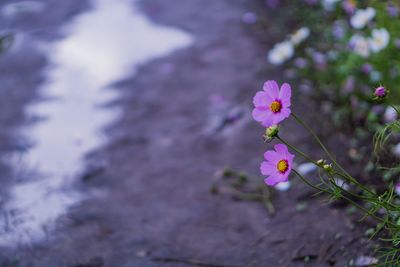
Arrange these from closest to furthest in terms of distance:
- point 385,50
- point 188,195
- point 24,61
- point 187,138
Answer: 1. point 188,195
2. point 385,50
3. point 187,138
4. point 24,61

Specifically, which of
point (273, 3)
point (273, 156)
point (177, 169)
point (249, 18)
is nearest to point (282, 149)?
point (273, 156)

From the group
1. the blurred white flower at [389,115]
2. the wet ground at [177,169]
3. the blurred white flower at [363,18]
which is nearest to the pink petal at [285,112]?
the wet ground at [177,169]

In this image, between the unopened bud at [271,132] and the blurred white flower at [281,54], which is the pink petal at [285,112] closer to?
the unopened bud at [271,132]

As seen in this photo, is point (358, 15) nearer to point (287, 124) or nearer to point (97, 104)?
point (287, 124)

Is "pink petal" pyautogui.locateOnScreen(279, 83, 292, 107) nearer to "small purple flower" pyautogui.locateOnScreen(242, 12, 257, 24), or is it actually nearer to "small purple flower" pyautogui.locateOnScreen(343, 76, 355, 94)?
"small purple flower" pyautogui.locateOnScreen(343, 76, 355, 94)

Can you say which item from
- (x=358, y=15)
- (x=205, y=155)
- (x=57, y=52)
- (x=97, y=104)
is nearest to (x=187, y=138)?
(x=205, y=155)

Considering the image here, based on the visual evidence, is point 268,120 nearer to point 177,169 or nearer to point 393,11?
point 177,169
